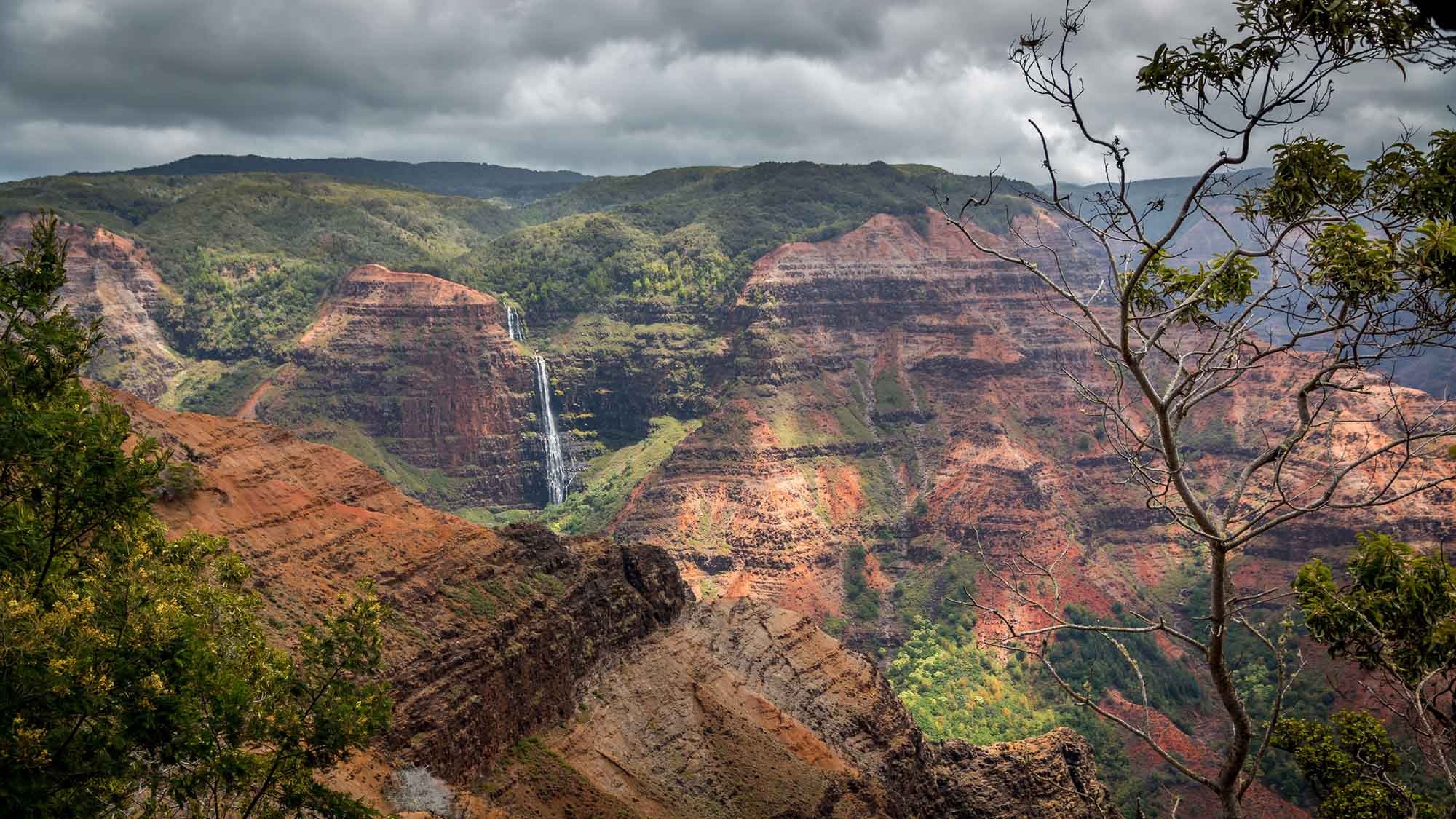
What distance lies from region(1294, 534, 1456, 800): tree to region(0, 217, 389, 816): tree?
20.3 meters

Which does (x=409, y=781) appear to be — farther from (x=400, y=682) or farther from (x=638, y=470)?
(x=638, y=470)

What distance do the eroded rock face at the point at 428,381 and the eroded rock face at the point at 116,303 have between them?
23.0 meters

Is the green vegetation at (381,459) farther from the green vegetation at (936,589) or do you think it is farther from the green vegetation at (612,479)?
the green vegetation at (936,589)

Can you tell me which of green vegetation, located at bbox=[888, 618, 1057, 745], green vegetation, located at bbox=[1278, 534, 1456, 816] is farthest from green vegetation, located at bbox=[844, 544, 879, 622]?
green vegetation, located at bbox=[1278, 534, 1456, 816]

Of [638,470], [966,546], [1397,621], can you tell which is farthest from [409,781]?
[638,470]

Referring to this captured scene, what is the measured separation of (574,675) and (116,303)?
16486 centimetres

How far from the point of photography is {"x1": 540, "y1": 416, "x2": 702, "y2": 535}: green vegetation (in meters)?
172

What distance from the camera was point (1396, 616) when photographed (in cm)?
1902

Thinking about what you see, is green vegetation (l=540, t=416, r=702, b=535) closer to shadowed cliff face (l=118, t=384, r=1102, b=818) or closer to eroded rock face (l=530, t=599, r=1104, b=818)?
eroded rock face (l=530, t=599, r=1104, b=818)

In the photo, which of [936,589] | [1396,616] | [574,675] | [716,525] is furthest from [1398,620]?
[716,525]

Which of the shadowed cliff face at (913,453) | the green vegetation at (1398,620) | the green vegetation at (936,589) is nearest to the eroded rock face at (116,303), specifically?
the shadowed cliff face at (913,453)

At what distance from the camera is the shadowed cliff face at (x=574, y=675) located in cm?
5109

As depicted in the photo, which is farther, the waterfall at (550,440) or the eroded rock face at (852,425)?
the waterfall at (550,440)

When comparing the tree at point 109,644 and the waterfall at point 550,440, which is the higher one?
the tree at point 109,644
